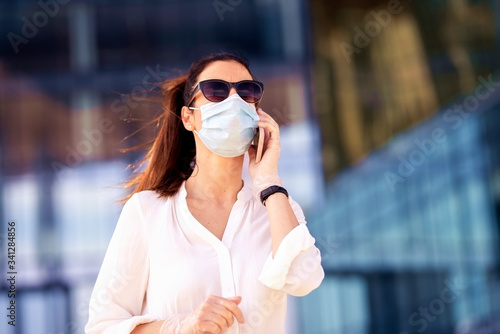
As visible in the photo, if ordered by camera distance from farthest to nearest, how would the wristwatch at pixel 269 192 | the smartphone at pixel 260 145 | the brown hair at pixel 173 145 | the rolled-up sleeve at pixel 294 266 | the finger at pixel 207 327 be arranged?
the brown hair at pixel 173 145 < the smartphone at pixel 260 145 < the wristwatch at pixel 269 192 < the rolled-up sleeve at pixel 294 266 < the finger at pixel 207 327

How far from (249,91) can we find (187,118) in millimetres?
293

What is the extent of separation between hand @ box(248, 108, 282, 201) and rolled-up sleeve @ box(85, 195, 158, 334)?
1.42ft

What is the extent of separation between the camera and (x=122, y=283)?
2.78 meters

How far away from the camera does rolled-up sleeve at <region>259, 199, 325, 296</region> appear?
2635 millimetres

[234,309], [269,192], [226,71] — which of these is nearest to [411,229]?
[226,71]

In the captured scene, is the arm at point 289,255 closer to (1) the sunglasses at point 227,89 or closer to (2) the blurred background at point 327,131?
(1) the sunglasses at point 227,89

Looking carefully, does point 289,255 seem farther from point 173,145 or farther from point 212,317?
point 173,145

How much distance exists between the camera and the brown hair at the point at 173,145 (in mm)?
3125

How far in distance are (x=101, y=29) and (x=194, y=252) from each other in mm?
15457

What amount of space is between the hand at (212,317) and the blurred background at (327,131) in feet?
46.2

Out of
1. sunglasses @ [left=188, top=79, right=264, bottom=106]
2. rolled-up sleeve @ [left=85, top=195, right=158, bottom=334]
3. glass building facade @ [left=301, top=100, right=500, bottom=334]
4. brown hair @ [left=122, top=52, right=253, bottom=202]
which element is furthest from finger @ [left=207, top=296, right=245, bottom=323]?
glass building facade @ [left=301, top=100, right=500, bottom=334]

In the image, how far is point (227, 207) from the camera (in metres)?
2.96

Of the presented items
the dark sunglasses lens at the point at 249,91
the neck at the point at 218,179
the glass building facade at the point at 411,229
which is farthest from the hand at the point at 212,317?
the glass building facade at the point at 411,229

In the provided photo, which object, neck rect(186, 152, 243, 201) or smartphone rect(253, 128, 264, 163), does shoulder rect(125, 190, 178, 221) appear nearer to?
neck rect(186, 152, 243, 201)
